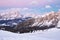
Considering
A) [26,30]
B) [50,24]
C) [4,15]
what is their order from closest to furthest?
[4,15] → [26,30] → [50,24]

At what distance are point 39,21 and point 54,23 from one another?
1.25 meters

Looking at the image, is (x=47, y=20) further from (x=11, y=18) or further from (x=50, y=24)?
(x=11, y=18)

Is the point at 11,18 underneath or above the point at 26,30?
above

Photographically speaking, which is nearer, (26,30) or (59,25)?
(26,30)

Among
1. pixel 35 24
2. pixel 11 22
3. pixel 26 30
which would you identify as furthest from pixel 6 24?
pixel 35 24

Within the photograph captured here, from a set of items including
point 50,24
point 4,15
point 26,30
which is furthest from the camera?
point 50,24

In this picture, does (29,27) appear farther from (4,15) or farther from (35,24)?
(4,15)

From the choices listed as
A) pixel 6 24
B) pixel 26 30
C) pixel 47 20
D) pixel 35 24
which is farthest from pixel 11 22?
pixel 47 20

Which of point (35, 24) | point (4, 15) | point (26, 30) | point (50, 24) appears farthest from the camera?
point (50, 24)

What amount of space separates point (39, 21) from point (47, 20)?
1068 millimetres

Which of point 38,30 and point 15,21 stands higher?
point 15,21

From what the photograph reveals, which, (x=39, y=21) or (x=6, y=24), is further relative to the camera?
(x=39, y=21)

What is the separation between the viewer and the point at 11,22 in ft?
30.6

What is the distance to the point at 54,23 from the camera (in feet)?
35.5
